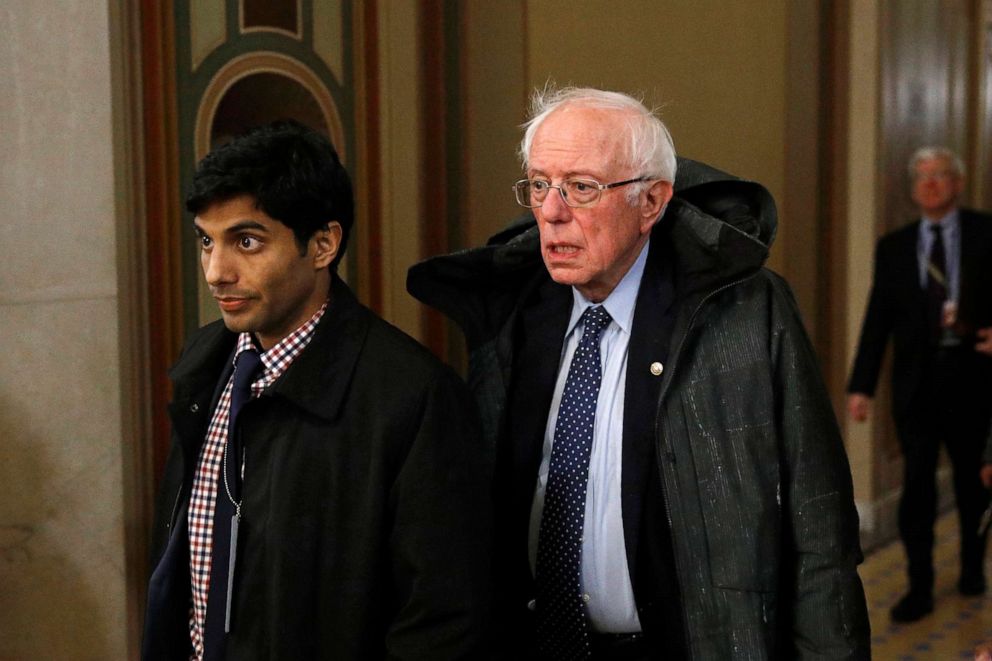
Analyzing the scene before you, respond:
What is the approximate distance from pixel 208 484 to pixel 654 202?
951 mm

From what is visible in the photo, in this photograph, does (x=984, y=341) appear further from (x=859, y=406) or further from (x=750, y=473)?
(x=750, y=473)

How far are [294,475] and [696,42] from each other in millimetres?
3591

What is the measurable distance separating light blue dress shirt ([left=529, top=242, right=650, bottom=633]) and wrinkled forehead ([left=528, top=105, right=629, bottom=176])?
241 mm

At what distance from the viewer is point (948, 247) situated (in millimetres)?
5410

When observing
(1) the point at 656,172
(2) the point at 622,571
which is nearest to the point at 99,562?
(2) the point at 622,571

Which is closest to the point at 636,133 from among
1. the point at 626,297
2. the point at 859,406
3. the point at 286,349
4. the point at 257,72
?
the point at 626,297

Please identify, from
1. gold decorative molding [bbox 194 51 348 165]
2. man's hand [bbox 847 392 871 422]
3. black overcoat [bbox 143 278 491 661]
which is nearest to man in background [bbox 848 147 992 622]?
man's hand [bbox 847 392 871 422]

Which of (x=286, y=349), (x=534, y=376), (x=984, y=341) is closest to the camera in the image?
(x=286, y=349)

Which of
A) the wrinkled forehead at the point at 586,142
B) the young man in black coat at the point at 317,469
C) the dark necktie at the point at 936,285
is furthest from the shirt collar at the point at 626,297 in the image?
the dark necktie at the point at 936,285

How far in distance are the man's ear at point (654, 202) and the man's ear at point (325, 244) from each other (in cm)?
59

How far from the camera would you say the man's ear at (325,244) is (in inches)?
78.2

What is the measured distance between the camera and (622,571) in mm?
2219

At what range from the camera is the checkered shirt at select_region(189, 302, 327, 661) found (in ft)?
6.53

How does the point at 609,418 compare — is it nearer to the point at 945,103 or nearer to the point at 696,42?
the point at 696,42
